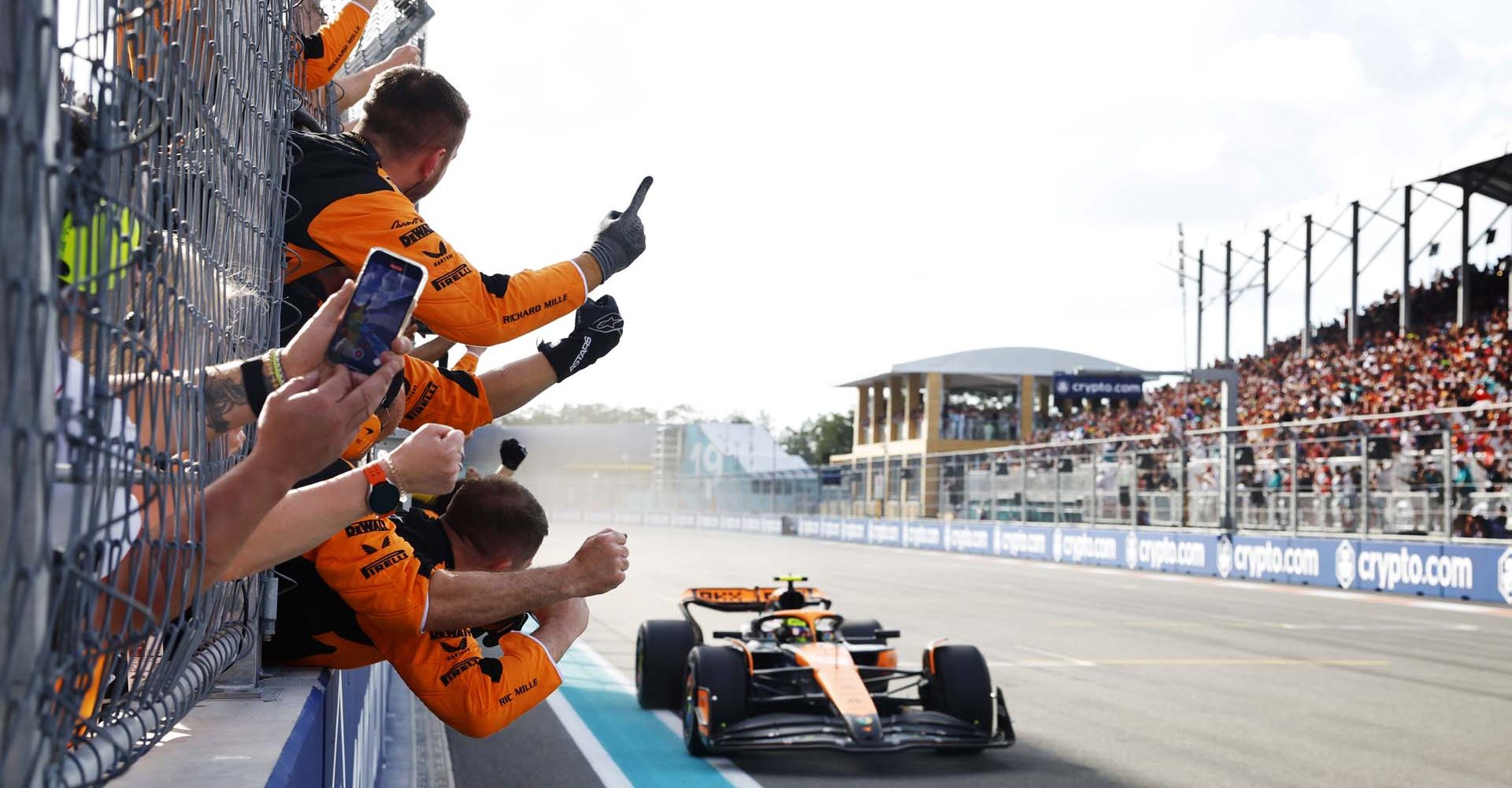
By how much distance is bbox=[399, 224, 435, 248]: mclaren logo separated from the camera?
284 cm

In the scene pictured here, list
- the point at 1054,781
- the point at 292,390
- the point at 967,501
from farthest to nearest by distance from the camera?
the point at 967,501
the point at 1054,781
the point at 292,390

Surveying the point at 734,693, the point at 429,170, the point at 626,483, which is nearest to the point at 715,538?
the point at 626,483

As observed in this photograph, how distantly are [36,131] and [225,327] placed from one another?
1136 mm

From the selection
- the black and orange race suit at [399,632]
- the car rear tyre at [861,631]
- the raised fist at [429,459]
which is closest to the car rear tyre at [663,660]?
the car rear tyre at [861,631]

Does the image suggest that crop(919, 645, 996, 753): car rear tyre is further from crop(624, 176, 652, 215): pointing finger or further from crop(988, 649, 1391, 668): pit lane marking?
crop(988, 649, 1391, 668): pit lane marking

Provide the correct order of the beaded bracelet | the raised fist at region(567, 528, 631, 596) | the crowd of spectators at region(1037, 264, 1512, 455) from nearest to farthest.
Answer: the beaded bracelet → the raised fist at region(567, 528, 631, 596) → the crowd of spectators at region(1037, 264, 1512, 455)

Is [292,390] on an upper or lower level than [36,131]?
lower

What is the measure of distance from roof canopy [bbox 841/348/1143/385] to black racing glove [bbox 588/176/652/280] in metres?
54.1

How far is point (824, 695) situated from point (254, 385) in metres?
4.89

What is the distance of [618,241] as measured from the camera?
10.9 ft

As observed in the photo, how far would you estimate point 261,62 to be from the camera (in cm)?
248

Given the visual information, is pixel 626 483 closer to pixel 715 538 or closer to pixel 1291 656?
pixel 715 538

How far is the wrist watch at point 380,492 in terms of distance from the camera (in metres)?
2.15

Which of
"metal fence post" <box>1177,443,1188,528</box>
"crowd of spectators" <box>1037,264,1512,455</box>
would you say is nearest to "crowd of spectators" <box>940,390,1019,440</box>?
"crowd of spectators" <box>1037,264,1512,455</box>
